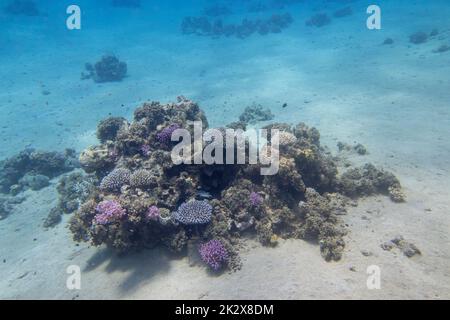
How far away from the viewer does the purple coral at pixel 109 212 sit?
7047 mm

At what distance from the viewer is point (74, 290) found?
7426 mm

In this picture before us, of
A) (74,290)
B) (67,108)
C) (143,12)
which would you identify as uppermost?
(143,12)

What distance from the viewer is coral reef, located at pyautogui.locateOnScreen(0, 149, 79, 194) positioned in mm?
14375

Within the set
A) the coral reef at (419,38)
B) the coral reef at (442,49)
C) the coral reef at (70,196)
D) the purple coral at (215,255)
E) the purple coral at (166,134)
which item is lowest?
the purple coral at (215,255)

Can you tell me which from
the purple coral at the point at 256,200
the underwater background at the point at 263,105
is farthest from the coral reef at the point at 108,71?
the purple coral at the point at 256,200

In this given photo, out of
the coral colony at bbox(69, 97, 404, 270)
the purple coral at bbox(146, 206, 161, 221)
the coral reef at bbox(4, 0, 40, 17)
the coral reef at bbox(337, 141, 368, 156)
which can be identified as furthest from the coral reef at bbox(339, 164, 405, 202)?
the coral reef at bbox(4, 0, 40, 17)

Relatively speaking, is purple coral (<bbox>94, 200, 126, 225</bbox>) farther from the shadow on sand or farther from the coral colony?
the shadow on sand

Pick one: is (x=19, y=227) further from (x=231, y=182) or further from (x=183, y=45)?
(x=183, y=45)

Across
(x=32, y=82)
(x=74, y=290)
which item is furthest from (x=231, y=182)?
(x=32, y=82)

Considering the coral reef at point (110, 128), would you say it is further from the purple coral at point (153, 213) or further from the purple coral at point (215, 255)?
the purple coral at point (215, 255)

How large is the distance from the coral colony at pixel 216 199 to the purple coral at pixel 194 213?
23 millimetres

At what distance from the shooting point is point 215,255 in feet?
22.7

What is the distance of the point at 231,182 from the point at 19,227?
8.51m
